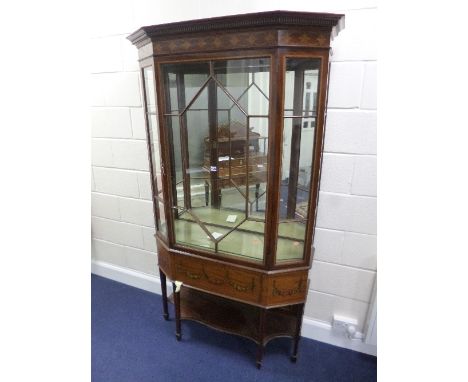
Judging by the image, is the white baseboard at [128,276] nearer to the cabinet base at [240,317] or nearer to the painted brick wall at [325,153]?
the painted brick wall at [325,153]

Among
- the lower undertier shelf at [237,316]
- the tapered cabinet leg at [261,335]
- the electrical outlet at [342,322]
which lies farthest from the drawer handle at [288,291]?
the electrical outlet at [342,322]

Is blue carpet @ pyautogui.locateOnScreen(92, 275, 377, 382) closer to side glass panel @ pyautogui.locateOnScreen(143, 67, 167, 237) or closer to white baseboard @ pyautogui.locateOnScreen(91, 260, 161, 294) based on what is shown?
white baseboard @ pyautogui.locateOnScreen(91, 260, 161, 294)

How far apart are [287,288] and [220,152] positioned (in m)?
0.76

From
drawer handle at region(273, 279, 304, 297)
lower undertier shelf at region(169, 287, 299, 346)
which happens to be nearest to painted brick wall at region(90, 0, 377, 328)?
lower undertier shelf at region(169, 287, 299, 346)

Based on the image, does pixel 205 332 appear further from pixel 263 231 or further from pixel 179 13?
pixel 179 13

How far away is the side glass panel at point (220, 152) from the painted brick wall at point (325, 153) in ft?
1.35

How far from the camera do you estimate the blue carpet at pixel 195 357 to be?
5.13ft

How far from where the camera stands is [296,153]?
127 centimetres

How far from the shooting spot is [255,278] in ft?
4.34

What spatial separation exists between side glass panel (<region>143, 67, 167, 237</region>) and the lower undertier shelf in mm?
560

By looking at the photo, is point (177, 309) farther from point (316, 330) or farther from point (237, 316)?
point (316, 330)
